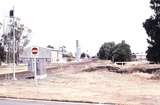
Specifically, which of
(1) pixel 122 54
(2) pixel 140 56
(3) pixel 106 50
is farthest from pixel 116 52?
(3) pixel 106 50

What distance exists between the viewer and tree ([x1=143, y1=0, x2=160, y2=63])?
59.7m

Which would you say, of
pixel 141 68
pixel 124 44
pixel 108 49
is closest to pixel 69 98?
pixel 141 68

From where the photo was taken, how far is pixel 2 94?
97.2 feet

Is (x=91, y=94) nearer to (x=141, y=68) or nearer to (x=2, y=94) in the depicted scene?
(x=2, y=94)

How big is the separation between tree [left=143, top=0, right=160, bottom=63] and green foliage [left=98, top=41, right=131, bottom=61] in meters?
76.4

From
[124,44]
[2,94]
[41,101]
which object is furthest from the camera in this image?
[124,44]

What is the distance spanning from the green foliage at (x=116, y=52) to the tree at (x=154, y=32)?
76.4 metres

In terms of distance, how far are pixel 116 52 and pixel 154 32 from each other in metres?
86.7

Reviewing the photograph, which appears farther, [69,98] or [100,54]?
[100,54]

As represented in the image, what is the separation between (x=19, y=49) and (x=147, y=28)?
82.7m

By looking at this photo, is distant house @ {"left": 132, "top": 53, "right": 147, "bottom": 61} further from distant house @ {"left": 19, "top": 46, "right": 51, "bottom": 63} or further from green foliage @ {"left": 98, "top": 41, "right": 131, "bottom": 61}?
distant house @ {"left": 19, "top": 46, "right": 51, "bottom": 63}

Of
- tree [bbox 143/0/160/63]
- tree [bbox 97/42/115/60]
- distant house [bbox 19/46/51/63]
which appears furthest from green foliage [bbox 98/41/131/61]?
tree [bbox 143/0/160/63]

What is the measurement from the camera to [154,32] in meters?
59.8

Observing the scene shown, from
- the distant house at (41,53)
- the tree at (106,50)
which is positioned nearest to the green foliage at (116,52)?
the tree at (106,50)
